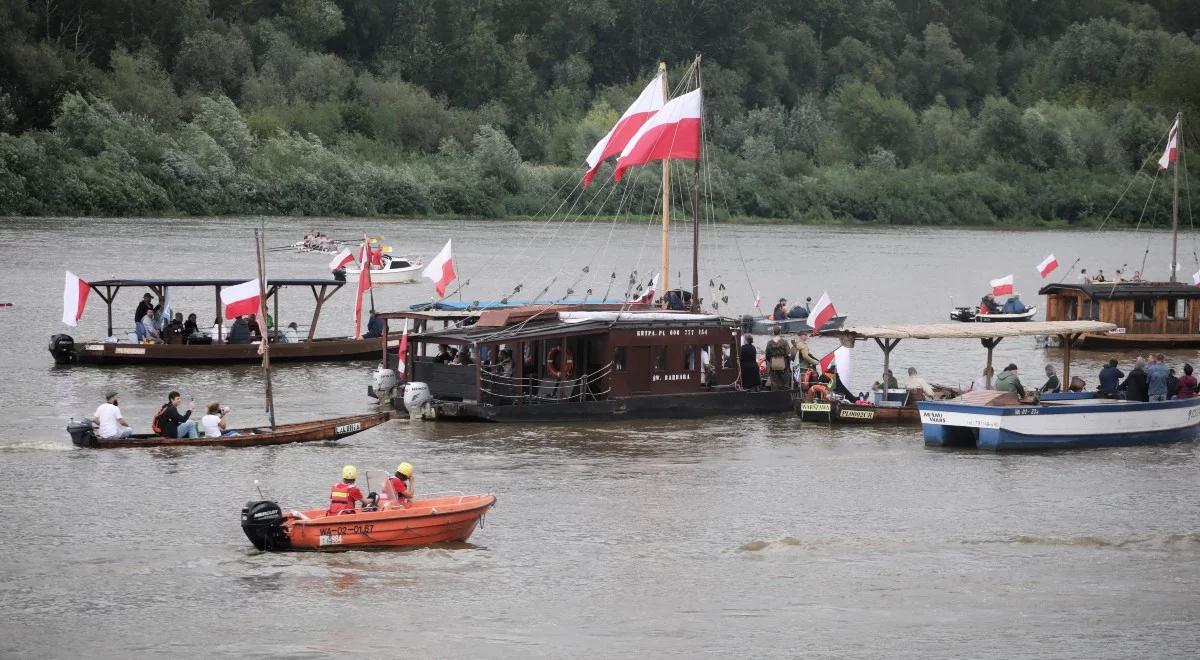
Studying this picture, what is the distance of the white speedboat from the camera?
267ft

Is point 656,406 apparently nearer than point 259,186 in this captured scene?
Yes

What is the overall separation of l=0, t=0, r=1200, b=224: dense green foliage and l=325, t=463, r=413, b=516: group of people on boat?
84.3 meters

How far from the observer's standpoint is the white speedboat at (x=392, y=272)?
81.3 m

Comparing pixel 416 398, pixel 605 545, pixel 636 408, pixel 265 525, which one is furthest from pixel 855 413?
pixel 265 525

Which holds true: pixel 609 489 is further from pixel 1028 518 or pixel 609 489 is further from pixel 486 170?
pixel 486 170

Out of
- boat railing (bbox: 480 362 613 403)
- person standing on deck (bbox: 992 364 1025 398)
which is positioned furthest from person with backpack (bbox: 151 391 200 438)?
person standing on deck (bbox: 992 364 1025 398)

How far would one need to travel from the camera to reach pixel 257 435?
36531mm

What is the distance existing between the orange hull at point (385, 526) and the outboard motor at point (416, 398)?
11152 millimetres

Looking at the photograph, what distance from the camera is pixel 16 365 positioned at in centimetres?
5131

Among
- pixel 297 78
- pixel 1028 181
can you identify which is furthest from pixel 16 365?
pixel 1028 181

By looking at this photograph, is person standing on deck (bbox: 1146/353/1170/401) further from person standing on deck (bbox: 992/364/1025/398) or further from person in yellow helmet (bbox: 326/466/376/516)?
person in yellow helmet (bbox: 326/466/376/516)

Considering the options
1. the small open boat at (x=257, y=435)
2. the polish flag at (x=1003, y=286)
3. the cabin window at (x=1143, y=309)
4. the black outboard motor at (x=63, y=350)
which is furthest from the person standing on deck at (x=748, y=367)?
the polish flag at (x=1003, y=286)

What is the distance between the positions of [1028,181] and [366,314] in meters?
77.4

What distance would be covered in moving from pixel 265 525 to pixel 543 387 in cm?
1349
